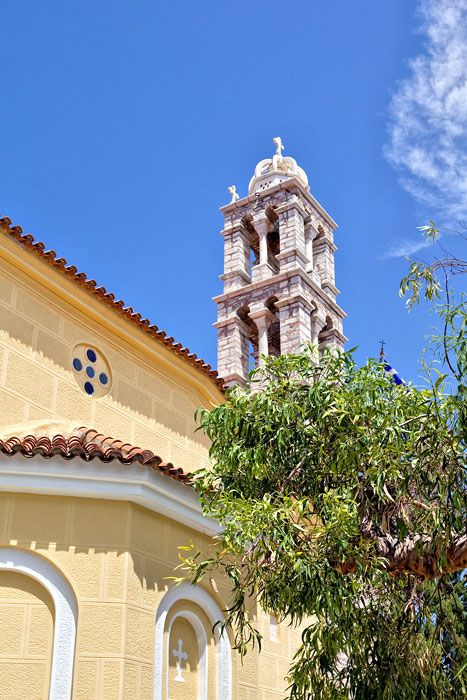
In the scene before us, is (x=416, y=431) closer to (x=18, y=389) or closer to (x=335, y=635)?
(x=335, y=635)

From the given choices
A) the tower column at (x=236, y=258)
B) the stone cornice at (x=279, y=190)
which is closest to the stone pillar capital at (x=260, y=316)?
the tower column at (x=236, y=258)

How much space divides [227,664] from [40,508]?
260 cm

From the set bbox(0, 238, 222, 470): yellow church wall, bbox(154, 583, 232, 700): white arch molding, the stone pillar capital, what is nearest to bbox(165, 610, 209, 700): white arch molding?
bbox(154, 583, 232, 700): white arch molding

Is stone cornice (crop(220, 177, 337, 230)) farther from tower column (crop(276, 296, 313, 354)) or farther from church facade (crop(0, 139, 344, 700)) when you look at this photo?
church facade (crop(0, 139, 344, 700))

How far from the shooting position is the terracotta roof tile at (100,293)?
996cm

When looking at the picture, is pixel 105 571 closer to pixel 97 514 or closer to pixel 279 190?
pixel 97 514

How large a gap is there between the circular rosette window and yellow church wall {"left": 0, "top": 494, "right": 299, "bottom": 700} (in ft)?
10.3

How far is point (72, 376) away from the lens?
10.6m

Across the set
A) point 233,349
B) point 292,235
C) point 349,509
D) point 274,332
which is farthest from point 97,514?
point 292,235

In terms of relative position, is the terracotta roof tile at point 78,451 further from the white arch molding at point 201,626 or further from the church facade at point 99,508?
the white arch molding at point 201,626

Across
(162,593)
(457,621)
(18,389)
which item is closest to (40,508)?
(162,593)

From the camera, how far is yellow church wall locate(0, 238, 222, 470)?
9867 millimetres

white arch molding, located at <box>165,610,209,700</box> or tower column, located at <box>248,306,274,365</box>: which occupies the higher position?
tower column, located at <box>248,306,274,365</box>

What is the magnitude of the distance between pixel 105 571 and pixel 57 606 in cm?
51
